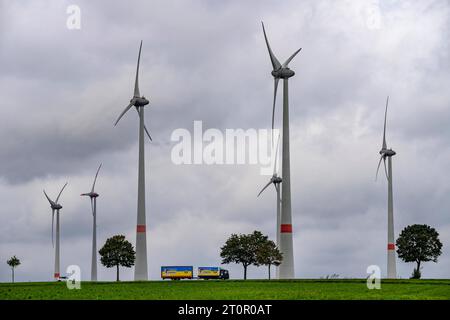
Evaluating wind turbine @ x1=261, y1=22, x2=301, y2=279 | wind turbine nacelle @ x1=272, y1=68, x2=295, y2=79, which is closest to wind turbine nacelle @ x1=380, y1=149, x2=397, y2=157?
wind turbine nacelle @ x1=272, y1=68, x2=295, y2=79

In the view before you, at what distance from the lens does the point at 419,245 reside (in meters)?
162

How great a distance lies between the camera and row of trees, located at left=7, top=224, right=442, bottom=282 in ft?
489

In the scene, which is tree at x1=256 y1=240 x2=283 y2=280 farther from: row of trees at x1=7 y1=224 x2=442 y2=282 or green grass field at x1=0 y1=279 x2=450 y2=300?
green grass field at x1=0 y1=279 x2=450 y2=300

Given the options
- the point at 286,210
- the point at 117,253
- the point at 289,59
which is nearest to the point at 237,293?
the point at 286,210

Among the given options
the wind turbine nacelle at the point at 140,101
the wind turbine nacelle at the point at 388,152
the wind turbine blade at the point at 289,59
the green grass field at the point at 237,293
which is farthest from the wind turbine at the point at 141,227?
the wind turbine nacelle at the point at 388,152

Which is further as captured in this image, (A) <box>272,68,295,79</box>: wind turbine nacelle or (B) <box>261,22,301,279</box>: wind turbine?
(A) <box>272,68,295,79</box>: wind turbine nacelle

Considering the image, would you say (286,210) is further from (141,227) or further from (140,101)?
(140,101)

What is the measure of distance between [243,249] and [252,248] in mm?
2041

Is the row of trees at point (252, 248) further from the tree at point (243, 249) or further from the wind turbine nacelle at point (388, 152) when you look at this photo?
the wind turbine nacelle at point (388, 152)

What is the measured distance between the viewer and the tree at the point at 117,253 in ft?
521
